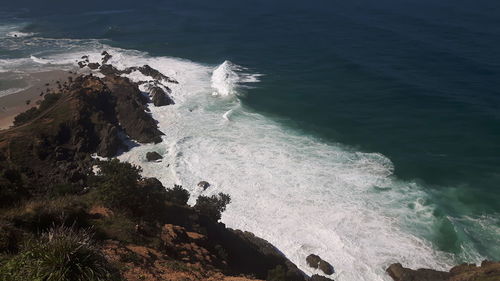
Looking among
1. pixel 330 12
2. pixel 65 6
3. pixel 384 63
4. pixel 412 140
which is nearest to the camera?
pixel 412 140

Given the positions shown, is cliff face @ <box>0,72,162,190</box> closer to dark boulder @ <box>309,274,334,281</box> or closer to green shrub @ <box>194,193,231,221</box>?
green shrub @ <box>194,193,231,221</box>

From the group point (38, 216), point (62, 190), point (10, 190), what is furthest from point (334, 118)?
point (38, 216)

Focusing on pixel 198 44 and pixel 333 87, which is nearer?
pixel 333 87

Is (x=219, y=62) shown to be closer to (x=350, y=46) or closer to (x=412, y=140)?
(x=350, y=46)

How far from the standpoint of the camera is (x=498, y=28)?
287 ft

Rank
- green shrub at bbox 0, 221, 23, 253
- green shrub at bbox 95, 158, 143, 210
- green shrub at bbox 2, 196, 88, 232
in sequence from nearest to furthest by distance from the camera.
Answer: green shrub at bbox 0, 221, 23, 253, green shrub at bbox 2, 196, 88, 232, green shrub at bbox 95, 158, 143, 210

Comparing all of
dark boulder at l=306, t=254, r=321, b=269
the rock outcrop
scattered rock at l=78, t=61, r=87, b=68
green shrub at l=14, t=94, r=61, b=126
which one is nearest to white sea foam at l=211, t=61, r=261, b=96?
green shrub at l=14, t=94, r=61, b=126

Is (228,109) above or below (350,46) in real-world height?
below

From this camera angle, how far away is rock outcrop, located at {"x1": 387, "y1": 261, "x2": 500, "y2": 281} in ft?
93.6

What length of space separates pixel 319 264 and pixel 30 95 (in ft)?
194

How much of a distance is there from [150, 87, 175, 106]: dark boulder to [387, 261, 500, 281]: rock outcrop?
44.4m

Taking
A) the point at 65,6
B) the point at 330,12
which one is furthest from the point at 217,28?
the point at 65,6

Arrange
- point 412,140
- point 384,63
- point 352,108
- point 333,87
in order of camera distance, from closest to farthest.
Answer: point 412,140 → point 352,108 → point 333,87 → point 384,63

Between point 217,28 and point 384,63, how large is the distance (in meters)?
48.3
